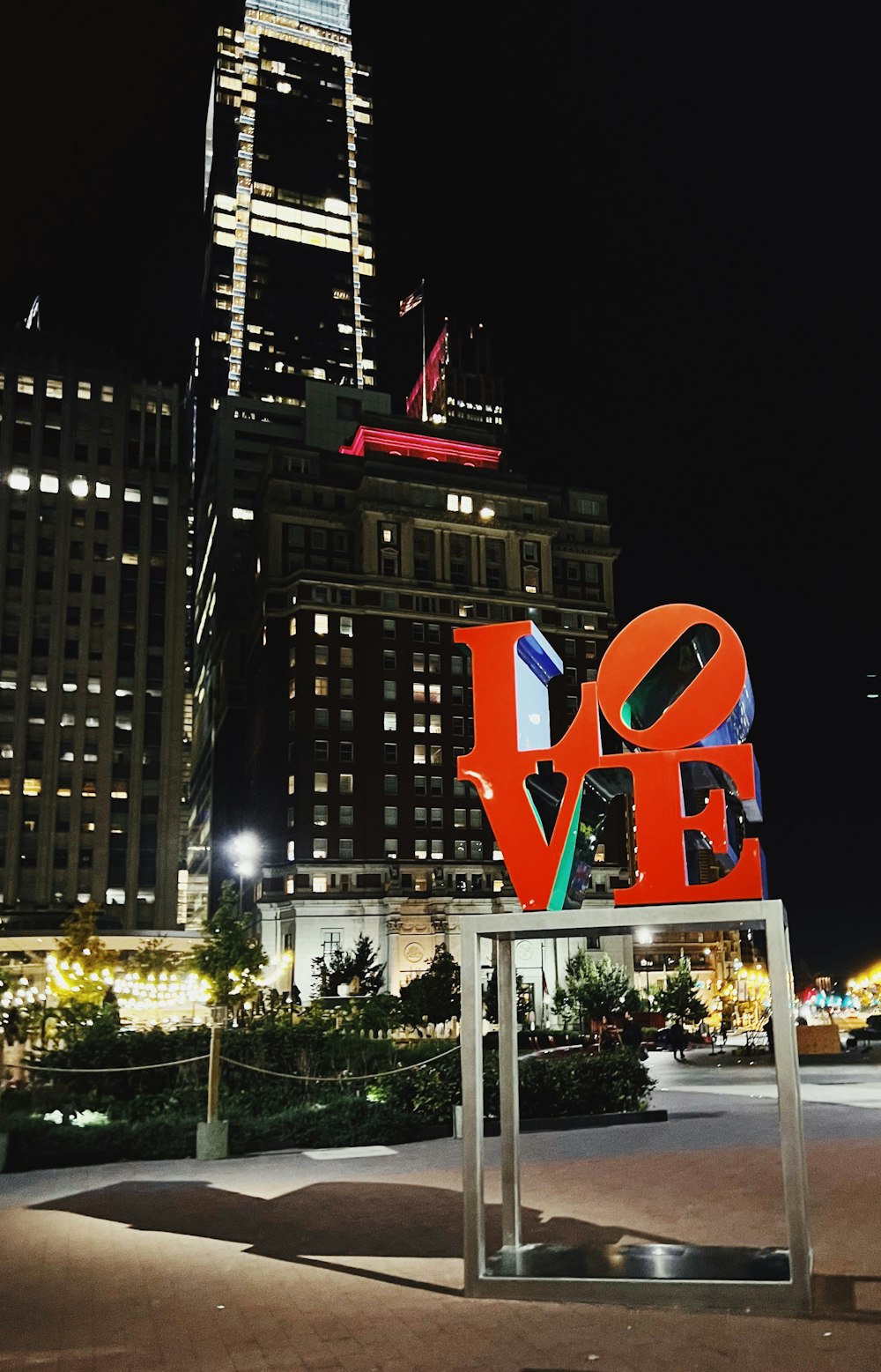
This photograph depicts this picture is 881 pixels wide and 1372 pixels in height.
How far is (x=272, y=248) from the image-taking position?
17962 cm

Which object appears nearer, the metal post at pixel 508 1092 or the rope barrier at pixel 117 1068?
the metal post at pixel 508 1092

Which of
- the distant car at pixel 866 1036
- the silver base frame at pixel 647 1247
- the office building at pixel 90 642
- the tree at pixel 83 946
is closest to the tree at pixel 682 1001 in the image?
the distant car at pixel 866 1036

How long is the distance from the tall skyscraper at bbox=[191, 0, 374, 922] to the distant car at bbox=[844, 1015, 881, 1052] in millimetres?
107454

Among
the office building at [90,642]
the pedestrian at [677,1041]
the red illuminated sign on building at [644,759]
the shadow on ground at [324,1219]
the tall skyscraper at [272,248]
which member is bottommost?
the pedestrian at [677,1041]

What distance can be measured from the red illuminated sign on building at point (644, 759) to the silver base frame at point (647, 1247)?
349 millimetres

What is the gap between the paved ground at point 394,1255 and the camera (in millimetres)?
8656

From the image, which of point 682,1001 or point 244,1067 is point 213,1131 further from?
point 682,1001

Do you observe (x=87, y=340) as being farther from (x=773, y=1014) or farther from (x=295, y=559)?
(x=773, y=1014)

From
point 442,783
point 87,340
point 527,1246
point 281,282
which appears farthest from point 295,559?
point 527,1246

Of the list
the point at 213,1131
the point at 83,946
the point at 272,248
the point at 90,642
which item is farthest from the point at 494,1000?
the point at 272,248

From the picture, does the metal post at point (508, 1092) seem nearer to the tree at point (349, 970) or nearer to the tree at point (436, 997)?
the tree at point (436, 997)

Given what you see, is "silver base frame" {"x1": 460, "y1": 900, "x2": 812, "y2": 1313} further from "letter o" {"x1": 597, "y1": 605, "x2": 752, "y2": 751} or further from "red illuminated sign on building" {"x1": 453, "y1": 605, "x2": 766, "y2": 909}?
"letter o" {"x1": 597, "y1": 605, "x2": 752, "y2": 751}

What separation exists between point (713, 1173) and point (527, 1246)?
238 inches

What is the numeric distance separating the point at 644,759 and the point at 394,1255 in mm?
6030
